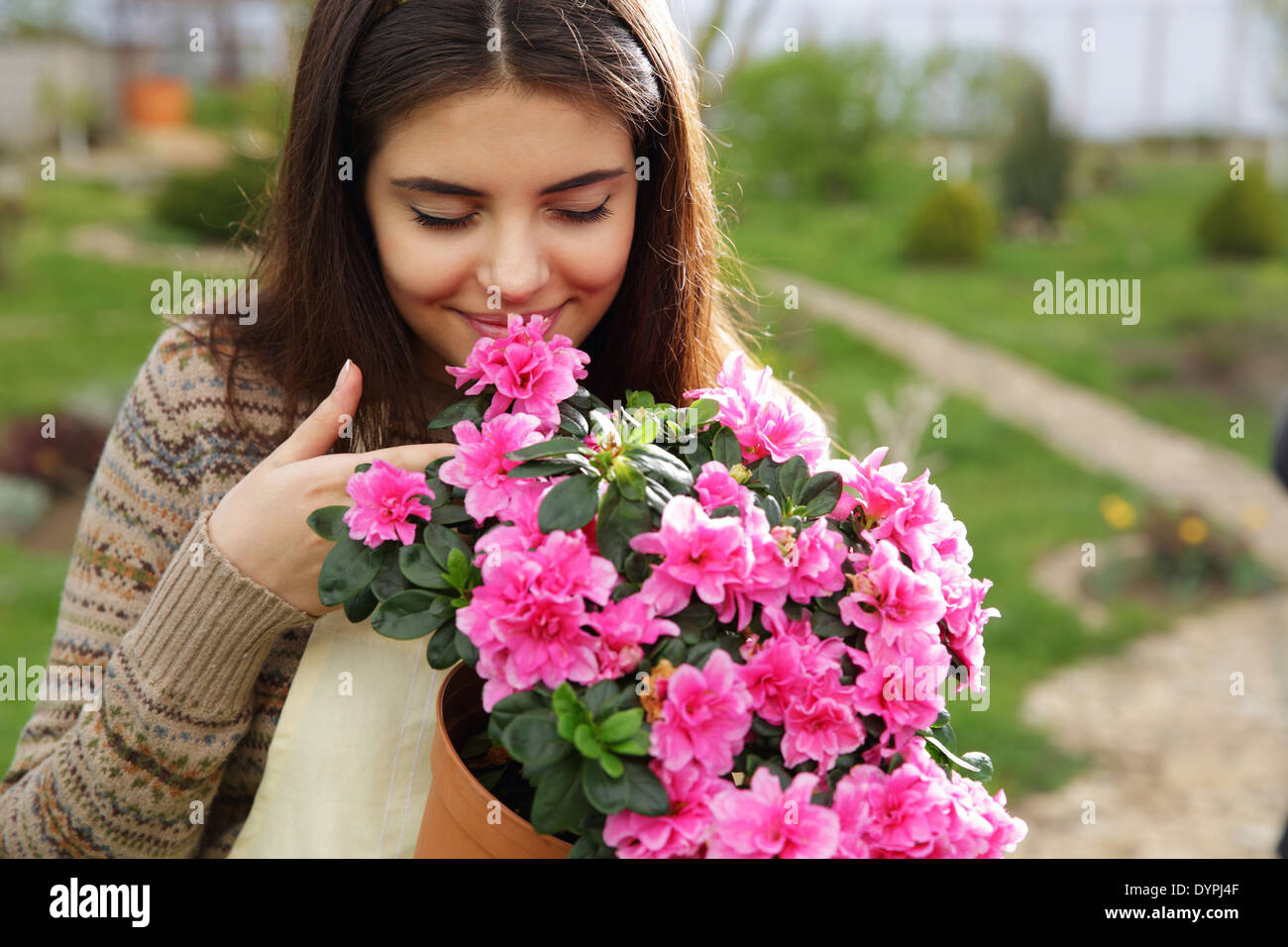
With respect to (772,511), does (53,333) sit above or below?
below

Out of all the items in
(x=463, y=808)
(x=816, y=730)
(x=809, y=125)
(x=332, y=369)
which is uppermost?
(x=809, y=125)

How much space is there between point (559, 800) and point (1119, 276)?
1101cm

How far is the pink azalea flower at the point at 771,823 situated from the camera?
97cm

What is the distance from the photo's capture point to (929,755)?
1140 mm

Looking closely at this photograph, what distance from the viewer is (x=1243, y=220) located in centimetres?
1131

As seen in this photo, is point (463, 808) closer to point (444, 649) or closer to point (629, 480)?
point (444, 649)

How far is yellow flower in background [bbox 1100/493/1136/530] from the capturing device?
232 inches

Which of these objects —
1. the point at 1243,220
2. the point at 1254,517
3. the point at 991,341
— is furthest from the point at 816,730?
the point at 1243,220

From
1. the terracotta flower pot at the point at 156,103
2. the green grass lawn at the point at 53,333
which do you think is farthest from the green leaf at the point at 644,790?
the terracotta flower pot at the point at 156,103

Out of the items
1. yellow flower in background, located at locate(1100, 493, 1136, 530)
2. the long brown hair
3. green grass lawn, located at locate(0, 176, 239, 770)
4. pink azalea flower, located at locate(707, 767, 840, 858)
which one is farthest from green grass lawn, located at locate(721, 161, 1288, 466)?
pink azalea flower, located at locate(707, 767, 840, 858)

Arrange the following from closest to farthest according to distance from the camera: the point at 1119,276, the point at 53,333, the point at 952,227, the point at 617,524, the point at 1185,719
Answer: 1. the point at 617,524
2. the point at 1185,719
3. the point at 53,333
4. the point at 1119,276
5. the point at 952,227

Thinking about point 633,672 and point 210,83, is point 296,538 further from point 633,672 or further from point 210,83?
point 210,83

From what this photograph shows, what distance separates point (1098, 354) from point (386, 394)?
8751 millimetres

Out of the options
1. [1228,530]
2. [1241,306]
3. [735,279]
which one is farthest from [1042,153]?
[735,279]
